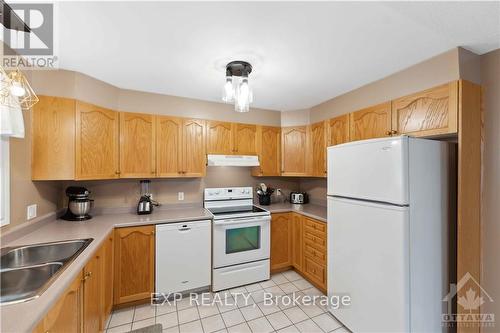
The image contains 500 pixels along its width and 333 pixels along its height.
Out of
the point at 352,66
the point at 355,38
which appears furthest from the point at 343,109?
the point at 355,38

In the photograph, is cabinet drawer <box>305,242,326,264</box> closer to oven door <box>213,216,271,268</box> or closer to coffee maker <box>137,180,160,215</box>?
oven door <box>213,216,271,268</box>

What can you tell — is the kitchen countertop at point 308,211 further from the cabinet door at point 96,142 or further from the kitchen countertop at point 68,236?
the cabinet door at point 96,142

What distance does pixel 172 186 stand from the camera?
9.58 ft

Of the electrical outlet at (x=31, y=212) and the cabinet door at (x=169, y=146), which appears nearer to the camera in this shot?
the electrical outlet at (x=31, y=212)

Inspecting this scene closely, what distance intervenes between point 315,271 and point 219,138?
6.75ft

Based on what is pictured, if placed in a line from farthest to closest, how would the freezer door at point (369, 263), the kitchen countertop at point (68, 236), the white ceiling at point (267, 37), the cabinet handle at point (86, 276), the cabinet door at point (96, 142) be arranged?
1. the cabinet door at point (96, 142)
2. the freezer door at point (369, 263)
3. the cabinet handle at point (86, 276)
4. the white ceiling at point (267, 37)
5. the kitchen countertop at point (68, 236)

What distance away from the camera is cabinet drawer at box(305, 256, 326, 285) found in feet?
8.21

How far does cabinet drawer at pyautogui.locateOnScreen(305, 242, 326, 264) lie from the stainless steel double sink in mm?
2254

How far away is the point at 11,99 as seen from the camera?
1367 mm

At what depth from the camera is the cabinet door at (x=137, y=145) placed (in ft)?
8.14

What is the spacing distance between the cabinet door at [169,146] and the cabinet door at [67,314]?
1465 millimetres

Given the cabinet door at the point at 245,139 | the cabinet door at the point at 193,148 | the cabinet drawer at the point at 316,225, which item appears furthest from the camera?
the cabinet door at the point at 245,139

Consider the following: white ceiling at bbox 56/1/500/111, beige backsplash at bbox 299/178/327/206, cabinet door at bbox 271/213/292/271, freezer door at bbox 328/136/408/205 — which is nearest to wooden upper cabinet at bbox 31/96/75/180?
white ceiling at bbox 56/1/500/111

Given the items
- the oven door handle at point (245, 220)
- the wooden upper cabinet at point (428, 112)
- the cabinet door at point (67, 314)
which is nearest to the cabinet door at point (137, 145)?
the oven door handle at point (245, 220)
